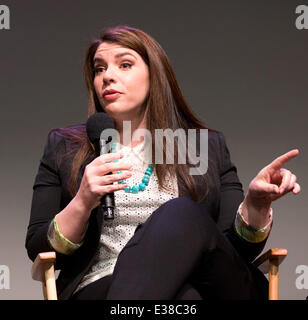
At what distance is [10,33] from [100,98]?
0.95 metres

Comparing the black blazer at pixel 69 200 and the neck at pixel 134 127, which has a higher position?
the neck at pixel 134 127

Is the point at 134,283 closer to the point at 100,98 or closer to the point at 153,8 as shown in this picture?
the point at 100,98

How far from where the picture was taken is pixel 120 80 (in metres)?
1.47

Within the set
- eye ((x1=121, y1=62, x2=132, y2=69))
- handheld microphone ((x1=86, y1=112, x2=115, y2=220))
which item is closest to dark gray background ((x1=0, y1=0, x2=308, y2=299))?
eye ((x1=121, y1=62, x2=132, y2=69))

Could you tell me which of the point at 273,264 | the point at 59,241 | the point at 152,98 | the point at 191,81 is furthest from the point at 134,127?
the point at 191,81

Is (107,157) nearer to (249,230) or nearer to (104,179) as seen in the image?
(104,179)

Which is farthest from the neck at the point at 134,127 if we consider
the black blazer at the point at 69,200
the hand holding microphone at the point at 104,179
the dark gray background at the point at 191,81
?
the dark gray background at the point at 191,81

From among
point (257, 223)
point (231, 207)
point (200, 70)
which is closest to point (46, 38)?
point (200, 70)

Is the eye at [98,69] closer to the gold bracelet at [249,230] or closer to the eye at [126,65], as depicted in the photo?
the eye at [126,65]

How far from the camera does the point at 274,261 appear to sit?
1376 mm

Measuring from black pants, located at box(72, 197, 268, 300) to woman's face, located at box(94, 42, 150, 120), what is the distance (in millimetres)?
388

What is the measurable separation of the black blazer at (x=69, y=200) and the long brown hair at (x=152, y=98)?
23 millimetres

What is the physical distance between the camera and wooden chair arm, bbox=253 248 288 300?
1324 mm

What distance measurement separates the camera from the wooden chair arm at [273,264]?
1.32 m
